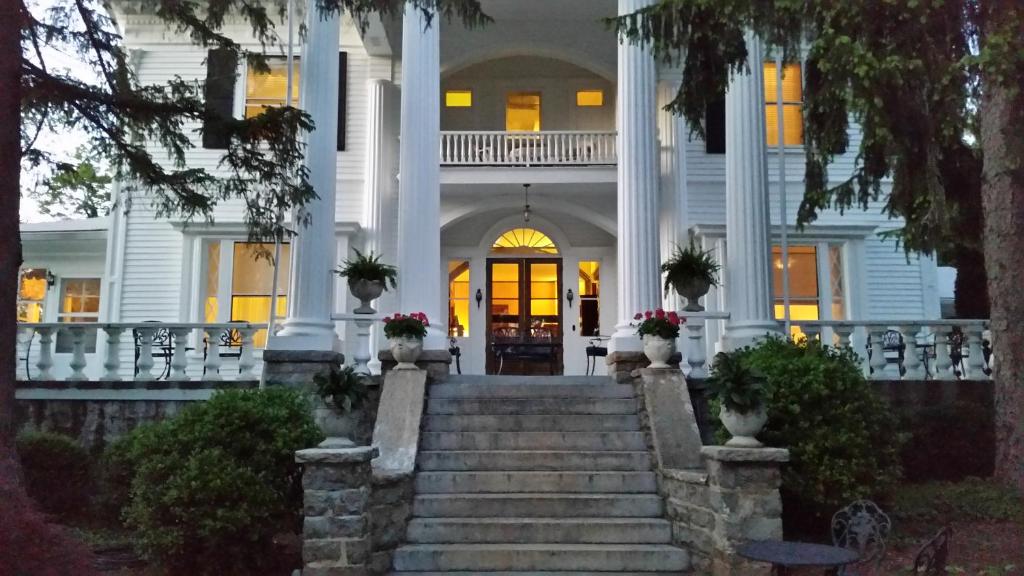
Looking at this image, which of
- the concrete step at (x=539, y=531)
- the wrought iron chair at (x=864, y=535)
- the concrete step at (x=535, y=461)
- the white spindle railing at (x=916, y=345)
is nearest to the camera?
the wrought iron chair at (x=864, y=535)

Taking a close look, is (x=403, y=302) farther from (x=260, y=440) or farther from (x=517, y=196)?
(x=517, y=196)

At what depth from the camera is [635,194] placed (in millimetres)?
9906

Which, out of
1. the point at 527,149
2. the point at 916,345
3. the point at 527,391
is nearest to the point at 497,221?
the point at 527,149

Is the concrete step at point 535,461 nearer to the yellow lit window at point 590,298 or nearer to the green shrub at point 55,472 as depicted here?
the green shrub at point 55,472

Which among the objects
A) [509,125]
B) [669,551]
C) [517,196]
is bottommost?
[669,551]

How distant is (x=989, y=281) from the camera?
821cm

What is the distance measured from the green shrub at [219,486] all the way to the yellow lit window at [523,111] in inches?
Answer: 382

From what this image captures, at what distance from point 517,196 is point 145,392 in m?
7.38

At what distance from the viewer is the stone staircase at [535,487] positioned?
6316mm

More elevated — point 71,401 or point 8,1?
point 8,1

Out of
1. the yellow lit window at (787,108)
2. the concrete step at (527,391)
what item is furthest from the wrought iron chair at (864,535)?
the yellow lit window at (787,108)

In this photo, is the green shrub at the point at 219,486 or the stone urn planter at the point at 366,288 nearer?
the green shrub at the point at 219,486

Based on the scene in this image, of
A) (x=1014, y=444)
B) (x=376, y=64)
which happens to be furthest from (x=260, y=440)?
(x=376, y=64)

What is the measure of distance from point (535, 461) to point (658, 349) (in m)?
1.86
